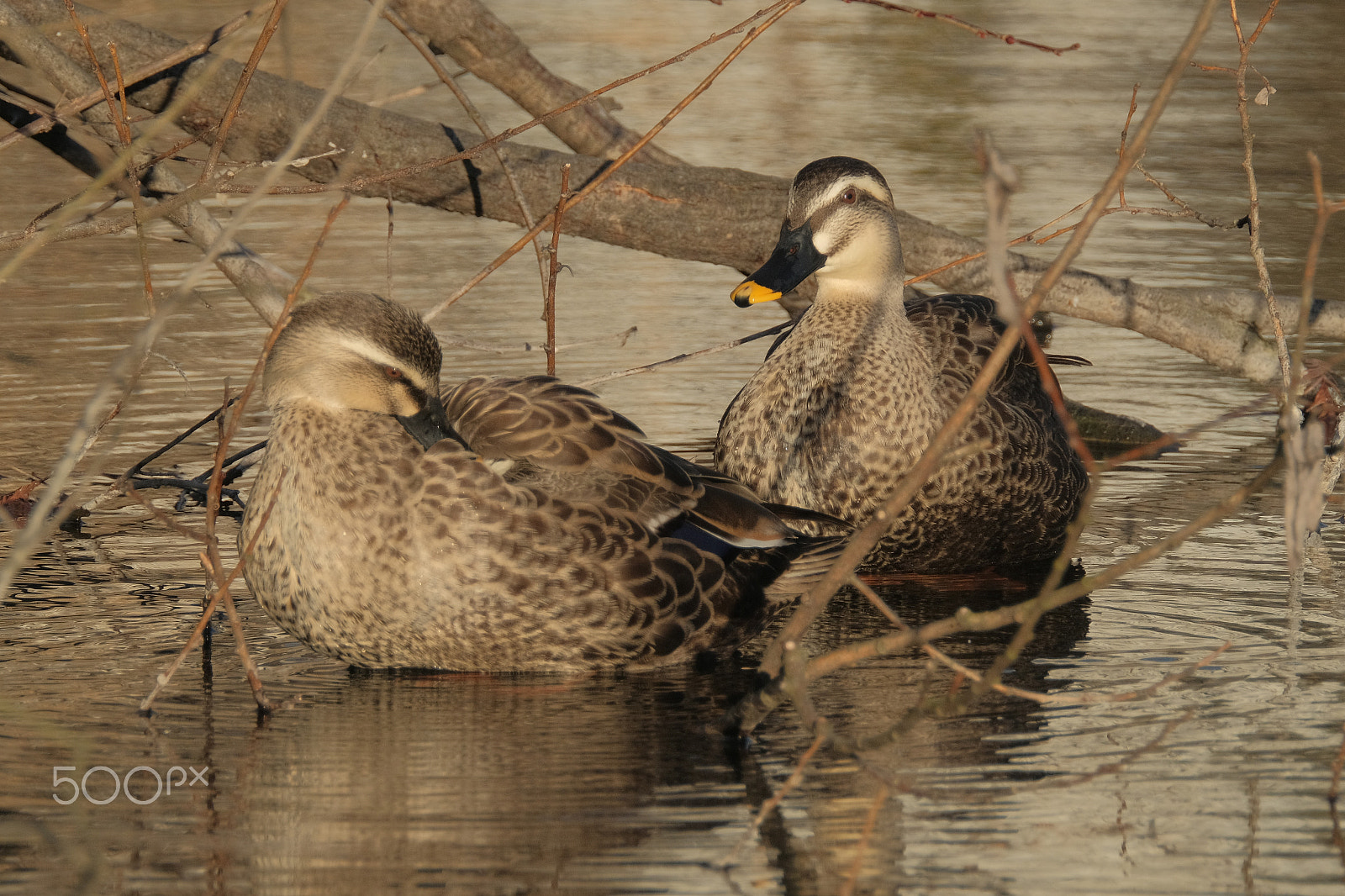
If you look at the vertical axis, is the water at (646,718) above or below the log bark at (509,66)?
below

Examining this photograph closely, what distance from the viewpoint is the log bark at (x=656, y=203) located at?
6.97 meters

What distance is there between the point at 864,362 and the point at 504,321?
3.08 meters

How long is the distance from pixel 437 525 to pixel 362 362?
50 cm

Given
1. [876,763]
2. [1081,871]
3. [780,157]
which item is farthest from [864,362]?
[780,157]

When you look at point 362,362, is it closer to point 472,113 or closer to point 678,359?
point 678,359

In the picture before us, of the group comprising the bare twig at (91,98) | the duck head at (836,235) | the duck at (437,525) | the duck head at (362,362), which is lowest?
the duck at (437,525)

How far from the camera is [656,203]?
7.33 metres

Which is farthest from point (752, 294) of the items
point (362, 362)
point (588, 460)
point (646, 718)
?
point (646, 718)

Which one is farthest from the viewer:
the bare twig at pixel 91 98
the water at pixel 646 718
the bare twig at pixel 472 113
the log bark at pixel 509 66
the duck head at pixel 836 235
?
the log bark at pixel 509 66

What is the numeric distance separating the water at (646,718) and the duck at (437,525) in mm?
174

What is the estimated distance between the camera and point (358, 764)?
445 cm

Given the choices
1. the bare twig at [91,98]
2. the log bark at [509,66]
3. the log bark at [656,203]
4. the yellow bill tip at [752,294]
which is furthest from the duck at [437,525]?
the log bark at [509,66]

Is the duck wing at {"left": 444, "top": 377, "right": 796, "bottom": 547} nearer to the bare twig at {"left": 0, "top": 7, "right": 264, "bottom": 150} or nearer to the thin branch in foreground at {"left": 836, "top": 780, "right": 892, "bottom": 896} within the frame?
the bare twig at {"left": 0, "top": 7, "right": 264, "bottom": 150}

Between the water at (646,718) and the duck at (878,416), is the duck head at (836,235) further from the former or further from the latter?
the water at (646,718)
